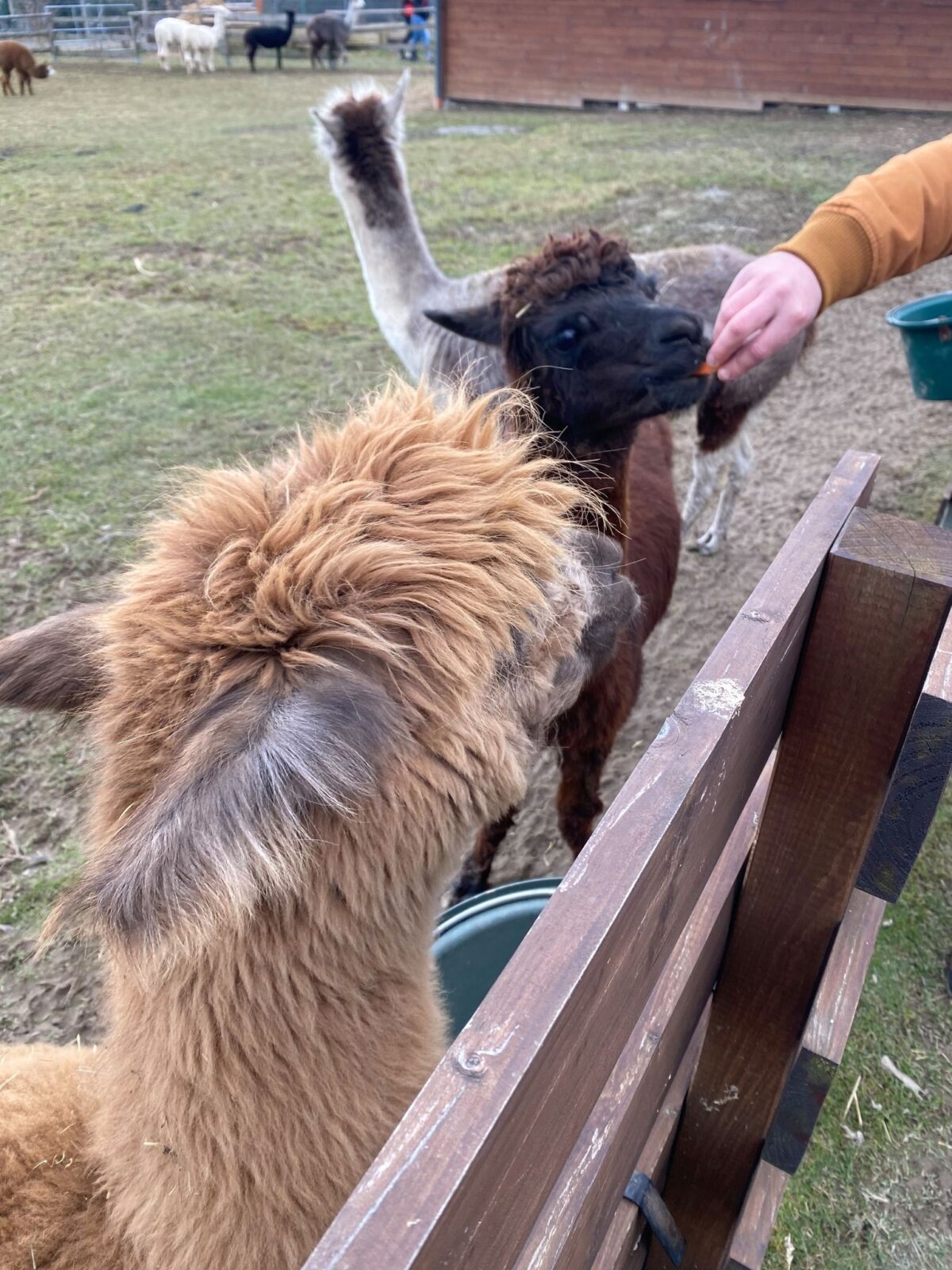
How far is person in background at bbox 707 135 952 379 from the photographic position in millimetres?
2045

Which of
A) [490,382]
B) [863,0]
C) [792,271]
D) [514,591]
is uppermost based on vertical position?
[863,0]

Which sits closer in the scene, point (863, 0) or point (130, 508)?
point (130, 508)

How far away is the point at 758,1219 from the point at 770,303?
6.92 ft

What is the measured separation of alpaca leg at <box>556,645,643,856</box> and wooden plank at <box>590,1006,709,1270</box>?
922 millimetres

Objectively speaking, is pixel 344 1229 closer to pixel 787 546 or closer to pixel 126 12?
pixel 787 546

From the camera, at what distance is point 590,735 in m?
2.68

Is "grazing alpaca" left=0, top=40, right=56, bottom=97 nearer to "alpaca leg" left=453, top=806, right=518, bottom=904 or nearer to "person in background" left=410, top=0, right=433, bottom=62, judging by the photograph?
"alpaca leg" left=453, top=806, right=518, bottom=904

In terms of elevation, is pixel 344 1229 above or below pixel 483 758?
above

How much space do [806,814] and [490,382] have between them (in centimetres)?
347

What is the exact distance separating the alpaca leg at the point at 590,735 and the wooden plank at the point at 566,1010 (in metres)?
1.37

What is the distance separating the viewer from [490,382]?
178 inches

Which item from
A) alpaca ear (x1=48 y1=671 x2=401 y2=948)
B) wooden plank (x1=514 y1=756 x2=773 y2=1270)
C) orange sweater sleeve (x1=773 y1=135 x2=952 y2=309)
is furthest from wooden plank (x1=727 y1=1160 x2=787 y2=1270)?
orange sweater sleeve (x1=773 y1=135 x2=952 y2=309)

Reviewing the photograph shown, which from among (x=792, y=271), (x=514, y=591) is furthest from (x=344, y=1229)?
(x=792, y=271)

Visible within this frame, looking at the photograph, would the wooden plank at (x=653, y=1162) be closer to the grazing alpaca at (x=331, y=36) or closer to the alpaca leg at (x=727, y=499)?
the alpaca leg at (x=727, y=499)
